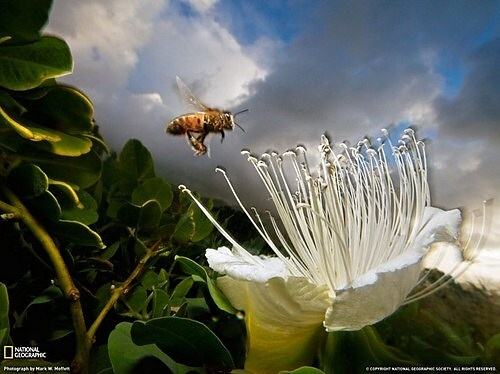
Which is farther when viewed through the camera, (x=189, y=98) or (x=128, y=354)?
(x=189, y=98)

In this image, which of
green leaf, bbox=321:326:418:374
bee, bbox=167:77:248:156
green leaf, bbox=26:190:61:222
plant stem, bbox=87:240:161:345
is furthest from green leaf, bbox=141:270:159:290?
bee, bbox=167:77:248:156

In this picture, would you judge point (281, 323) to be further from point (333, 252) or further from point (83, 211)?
point (83, 211)

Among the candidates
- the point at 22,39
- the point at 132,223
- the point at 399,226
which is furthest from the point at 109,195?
the point at 399,226

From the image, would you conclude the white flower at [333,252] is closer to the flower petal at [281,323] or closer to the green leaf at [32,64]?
the flower petal at [281,323]

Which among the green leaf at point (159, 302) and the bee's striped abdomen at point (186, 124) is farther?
the bee's striped abdomen at point (186, 124)

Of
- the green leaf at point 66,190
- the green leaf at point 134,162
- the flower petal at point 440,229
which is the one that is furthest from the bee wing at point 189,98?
the flower petal at point 440,229

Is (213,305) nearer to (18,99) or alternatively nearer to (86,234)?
(86,234)

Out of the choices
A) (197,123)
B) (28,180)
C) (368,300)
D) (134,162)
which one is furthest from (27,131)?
(197,123)
